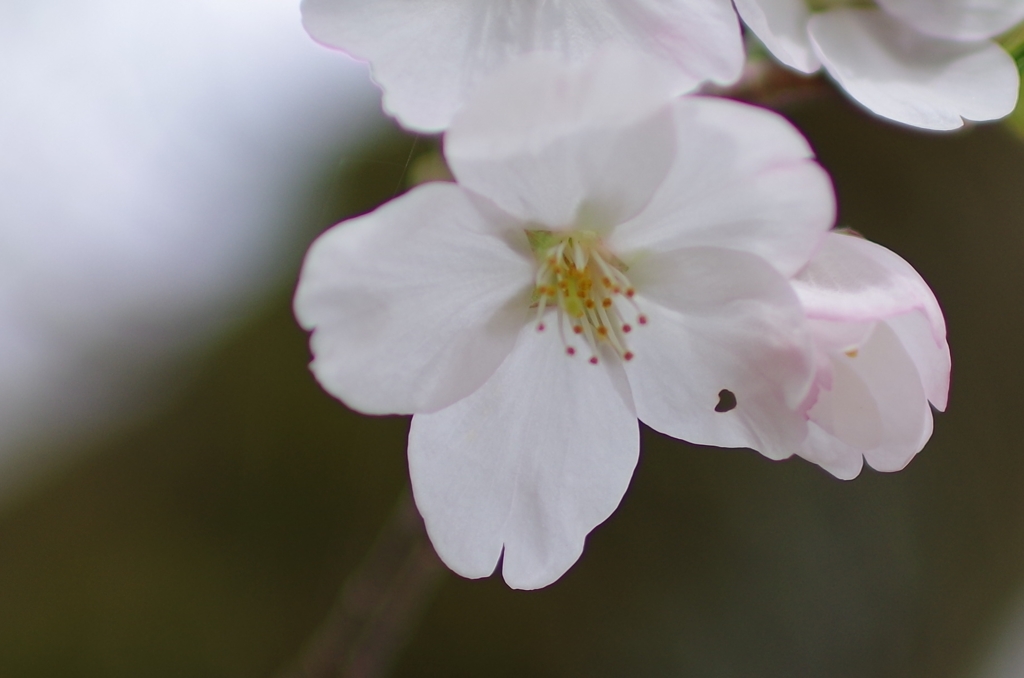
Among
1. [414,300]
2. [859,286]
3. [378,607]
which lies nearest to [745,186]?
[859,286]

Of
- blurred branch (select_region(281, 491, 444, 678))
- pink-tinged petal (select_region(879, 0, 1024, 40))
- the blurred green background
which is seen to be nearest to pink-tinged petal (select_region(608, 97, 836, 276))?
pink-tinged petal (select_region(879, 0, 1024, 40))

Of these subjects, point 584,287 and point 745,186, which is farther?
point 584,287

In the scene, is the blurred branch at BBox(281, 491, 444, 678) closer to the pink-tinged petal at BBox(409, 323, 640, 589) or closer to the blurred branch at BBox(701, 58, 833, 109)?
the pink-tinged petal at BBox(409, 323, 640, 589)

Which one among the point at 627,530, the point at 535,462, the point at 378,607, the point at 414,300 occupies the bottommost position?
the point at 627,530

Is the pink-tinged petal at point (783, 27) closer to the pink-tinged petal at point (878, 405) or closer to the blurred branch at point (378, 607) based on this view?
the pink-tinged petal at point (878, 405)

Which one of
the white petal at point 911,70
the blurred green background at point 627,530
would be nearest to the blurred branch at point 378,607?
the white petal at point 911,70

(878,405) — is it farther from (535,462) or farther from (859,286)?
(535,462)

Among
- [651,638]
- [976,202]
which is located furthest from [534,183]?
[976,202]
